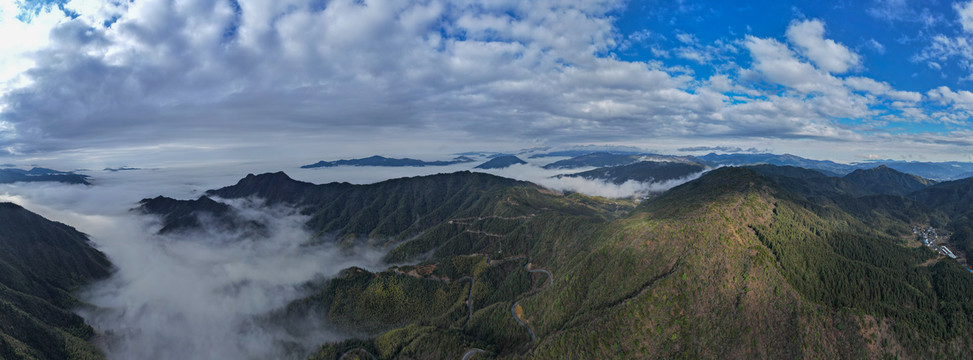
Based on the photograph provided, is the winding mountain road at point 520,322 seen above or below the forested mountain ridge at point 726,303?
below

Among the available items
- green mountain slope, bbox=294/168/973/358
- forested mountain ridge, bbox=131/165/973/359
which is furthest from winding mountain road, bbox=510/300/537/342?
green mountain slope, bbox=294/168/973/358

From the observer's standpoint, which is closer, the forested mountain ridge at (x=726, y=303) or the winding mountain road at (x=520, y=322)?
the forested mountain ridge at (x=726, y=303)

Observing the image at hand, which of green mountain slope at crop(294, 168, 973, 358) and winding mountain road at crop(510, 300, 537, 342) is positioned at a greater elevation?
green mountain slope at crop(294, 168, 973, 358)

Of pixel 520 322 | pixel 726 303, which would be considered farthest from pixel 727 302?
pixel 520 322

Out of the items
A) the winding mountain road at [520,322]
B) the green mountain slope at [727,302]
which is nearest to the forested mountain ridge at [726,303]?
the green mountain slope at [727,302]

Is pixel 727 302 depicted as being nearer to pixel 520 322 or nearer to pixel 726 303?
pixel 726 303

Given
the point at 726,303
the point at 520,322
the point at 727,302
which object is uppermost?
the point at 727,302

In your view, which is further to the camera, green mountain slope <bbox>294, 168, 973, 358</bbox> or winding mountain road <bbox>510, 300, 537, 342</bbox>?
winding mountain road <bbox>510, 300, 537, 342</bbox>

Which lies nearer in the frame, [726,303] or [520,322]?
[726,303]

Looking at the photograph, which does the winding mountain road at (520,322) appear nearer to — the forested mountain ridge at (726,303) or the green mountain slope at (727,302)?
the forested mountain ridge at (726,303)

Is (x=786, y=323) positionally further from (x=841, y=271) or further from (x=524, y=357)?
(x=524, y=357)

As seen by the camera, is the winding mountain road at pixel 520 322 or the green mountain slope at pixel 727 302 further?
the winding mountain road at pixel 520 322

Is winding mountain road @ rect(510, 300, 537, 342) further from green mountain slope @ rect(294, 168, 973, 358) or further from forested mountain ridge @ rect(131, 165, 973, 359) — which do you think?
green mountain slope @ rect(294, 168, 973, 358)
